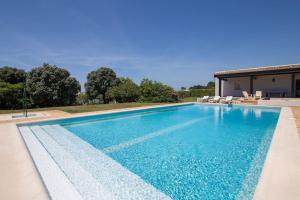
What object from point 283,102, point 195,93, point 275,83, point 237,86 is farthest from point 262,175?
point 195,93

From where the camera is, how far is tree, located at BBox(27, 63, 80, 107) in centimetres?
1728

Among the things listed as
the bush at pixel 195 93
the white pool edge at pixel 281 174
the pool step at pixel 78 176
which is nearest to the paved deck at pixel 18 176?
the pool step at pixel 78 176

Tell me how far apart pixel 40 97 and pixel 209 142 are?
18579 millimetres

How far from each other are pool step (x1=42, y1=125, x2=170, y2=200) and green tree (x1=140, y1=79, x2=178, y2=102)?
1423 cm

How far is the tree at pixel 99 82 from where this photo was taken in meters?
24.8

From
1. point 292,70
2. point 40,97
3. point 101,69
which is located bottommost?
point 40,97

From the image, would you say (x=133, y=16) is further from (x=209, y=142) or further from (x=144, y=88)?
(x=209, y=142)

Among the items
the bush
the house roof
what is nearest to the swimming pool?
the house roof

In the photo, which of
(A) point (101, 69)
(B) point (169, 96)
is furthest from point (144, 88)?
(A) point (101, 69)

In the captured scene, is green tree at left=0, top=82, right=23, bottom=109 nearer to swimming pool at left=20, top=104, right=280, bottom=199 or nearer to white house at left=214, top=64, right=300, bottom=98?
swimming pool at left=20, top=104, right=280, bottom=199

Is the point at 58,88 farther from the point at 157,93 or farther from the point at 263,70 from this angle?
the point at 263,70

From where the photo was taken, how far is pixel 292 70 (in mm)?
14094

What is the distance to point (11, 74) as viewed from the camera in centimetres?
1822

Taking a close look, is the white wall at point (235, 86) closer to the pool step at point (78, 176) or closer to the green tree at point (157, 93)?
the green tree at point (157, 93)
